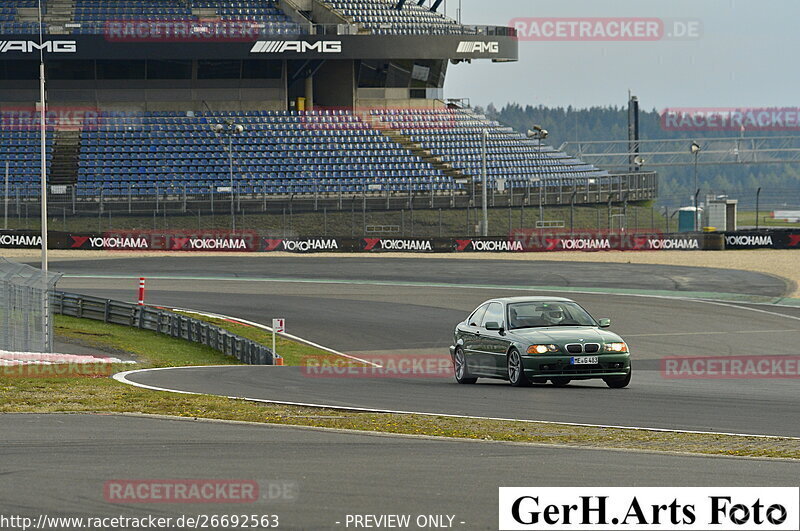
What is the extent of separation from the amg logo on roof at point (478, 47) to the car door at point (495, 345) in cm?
5547

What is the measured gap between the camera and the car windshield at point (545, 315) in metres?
17.4

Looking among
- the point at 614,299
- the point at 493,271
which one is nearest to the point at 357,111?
the point at 493,271

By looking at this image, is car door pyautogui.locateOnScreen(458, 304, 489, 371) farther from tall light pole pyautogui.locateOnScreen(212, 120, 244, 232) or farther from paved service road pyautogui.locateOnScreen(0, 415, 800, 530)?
tall light pole pyautogui.locateOnScreen(212, 120, 244, 232)

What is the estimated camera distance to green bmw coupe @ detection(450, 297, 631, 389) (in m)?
16.3

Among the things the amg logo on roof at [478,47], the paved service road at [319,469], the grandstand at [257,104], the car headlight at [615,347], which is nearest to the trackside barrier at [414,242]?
the grandstand at [257,104]

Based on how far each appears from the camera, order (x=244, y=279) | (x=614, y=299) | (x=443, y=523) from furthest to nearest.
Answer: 1. (x=244, y=279)
2. (x=614, y=299)
3. (x=443, y=523)

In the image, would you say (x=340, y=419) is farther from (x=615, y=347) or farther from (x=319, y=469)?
(x=615, y=347)

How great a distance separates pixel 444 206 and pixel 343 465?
51.9 meters

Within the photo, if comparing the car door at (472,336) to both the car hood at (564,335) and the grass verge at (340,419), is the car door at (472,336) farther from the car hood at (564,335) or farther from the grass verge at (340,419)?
the grass verge at (340,419)

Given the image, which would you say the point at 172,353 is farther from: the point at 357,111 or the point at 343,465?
the point at 357,111

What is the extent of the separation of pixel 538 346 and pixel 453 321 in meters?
16.7

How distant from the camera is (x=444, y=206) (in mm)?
61312

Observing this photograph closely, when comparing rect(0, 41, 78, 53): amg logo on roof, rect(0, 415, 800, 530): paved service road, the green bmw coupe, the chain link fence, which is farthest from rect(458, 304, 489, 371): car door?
rect(0, 41, 78, 53): amg logo on roof

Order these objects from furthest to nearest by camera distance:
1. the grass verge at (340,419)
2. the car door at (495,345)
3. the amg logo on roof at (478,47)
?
the amg logo on roof at (478,47), the car door at (495,345), the grass verge at (340,419)
